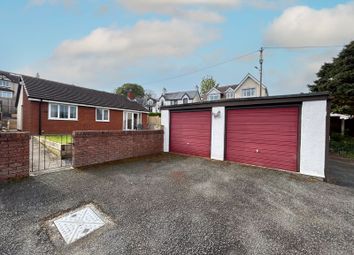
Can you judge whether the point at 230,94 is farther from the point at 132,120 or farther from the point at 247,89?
the point at 132,120

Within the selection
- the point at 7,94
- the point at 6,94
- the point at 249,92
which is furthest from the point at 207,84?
the point at 6,94

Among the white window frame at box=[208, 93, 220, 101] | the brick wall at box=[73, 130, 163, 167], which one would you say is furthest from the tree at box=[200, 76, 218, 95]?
the brick wall at box=[73, 130, 163, 167]

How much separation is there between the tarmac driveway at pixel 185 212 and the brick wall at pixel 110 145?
87 centimetres

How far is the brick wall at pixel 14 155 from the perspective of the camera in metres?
4.46

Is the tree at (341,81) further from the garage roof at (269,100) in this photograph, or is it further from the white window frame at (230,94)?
the white window frame at (230,94)

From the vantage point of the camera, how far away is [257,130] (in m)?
7.22

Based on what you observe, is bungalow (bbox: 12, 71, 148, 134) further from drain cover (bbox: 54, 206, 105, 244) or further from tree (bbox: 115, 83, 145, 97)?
tree (bbox: 115, 83, 145, 97)

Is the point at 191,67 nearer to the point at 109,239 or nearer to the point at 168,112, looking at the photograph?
the point at 168,112

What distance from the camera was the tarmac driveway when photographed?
2.49m

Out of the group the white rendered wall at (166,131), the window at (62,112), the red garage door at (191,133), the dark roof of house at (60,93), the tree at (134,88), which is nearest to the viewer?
the red garage door at (191,133)

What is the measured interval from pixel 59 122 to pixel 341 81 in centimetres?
2200

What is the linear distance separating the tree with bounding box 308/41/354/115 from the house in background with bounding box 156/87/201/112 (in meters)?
25.0

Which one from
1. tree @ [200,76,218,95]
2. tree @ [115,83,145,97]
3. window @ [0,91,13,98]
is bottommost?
window @ [0,91,13,98]

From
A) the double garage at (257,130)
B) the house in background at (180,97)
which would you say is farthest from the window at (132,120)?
the house in background at (180,97)
